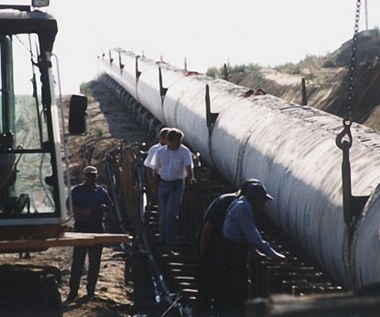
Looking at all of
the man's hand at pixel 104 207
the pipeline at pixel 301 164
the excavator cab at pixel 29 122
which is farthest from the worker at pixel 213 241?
the man's hand at pixel 104 207

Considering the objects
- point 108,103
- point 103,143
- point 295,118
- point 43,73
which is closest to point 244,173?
point 295,118

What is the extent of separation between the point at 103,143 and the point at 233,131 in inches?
433

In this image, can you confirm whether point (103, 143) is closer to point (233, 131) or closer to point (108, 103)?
point (233, 131)

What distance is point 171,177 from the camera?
39.2ft

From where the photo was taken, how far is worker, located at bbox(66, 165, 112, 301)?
10.5 m

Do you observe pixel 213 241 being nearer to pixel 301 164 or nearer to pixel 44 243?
pixel 44 243

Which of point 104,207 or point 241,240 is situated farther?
point 104,207

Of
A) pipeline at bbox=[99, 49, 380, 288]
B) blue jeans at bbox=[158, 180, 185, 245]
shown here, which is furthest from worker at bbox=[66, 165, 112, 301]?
pipeline at bbox=[99, 49, 380, 288]

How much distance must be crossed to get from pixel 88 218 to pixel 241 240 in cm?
260

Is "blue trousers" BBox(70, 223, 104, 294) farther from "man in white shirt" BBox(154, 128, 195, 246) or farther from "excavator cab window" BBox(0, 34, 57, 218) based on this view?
"excavator cab window" BBox(0, 34, 57, 218)

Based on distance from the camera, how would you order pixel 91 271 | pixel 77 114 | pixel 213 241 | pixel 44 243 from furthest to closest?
pixel 91 271, pixel 213 241, pixel 77 114, pixel 44 243

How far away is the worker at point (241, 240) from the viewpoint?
846 cm

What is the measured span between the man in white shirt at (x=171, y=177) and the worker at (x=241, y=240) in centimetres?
271

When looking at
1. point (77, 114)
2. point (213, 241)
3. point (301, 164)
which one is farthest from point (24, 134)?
point (301, 164)
